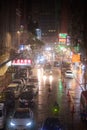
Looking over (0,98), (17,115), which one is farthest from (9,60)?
(17,115)

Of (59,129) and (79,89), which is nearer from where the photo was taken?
(59,129)

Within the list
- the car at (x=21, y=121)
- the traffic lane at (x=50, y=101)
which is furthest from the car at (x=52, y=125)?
the traffic lane at (x=50, y=101)

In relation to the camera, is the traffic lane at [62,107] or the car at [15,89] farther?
the car at [15,89]

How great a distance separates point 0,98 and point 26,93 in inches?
131

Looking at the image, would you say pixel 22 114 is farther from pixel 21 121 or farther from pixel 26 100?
pixel 26 100

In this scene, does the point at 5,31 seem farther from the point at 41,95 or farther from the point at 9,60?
the point at 41,95

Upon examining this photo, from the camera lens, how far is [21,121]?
27609mm

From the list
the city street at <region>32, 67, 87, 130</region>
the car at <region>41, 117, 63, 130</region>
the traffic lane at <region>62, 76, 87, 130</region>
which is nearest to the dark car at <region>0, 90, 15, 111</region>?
the city street at <region>32, 67, 87, 130</region>

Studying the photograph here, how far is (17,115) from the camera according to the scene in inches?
1125

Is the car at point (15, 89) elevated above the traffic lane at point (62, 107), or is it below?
above

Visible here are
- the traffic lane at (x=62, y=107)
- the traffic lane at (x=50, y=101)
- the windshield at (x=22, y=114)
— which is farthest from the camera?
the traffic lane at (x=50, y=101)

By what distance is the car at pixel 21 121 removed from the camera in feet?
89.0

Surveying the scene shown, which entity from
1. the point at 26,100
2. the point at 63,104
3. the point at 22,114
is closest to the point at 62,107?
the point at 63,104

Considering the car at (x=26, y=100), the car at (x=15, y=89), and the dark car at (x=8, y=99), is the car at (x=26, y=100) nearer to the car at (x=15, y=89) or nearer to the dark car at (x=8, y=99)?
the dark car at (x=8, y=99)
